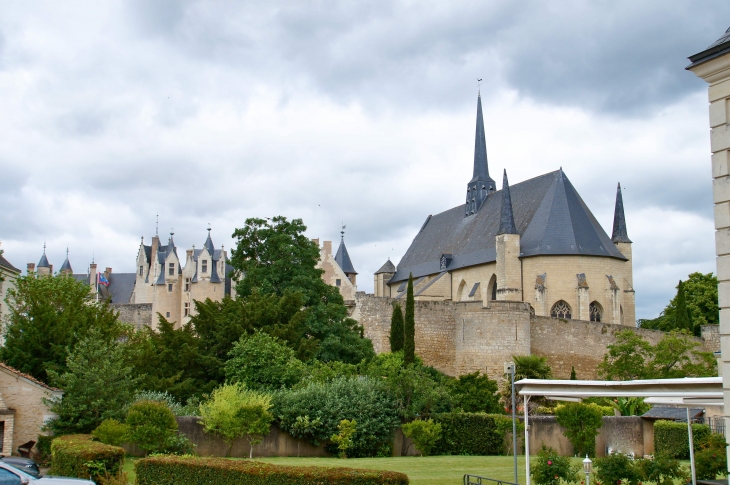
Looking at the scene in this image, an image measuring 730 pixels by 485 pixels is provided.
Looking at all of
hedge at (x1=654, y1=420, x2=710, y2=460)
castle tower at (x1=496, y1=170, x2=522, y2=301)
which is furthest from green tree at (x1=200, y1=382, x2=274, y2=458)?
castle tower at (x1=496, y1=170, x2=522, y2=301)

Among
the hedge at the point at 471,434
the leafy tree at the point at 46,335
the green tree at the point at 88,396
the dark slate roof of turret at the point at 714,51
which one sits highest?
the dark slate roof of turret at the point at 714,51

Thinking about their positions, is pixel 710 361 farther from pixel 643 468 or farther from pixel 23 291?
pixel 23 291

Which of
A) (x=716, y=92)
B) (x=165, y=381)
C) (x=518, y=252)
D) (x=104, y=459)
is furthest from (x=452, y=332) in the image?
(x=716, y=92)

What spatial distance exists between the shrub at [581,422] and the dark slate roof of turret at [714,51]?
644 inches

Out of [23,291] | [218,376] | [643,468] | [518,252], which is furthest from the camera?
[518,252]

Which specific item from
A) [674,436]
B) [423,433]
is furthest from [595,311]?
[423,433]

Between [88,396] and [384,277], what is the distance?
46067 millimetres

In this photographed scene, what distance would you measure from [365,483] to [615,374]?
28.4 m

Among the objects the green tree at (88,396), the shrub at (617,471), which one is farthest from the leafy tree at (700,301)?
→ the shrub at (617,471)

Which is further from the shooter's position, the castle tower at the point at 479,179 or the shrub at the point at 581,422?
the castle tower at the point at 479,179

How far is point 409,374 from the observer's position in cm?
2730

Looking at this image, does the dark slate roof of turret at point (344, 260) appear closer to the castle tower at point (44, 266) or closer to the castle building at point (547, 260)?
the castle building at point (547, 260)

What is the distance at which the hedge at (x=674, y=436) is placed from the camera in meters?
24.6

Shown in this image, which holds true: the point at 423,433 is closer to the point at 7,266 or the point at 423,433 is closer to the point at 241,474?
the point at 241,474
